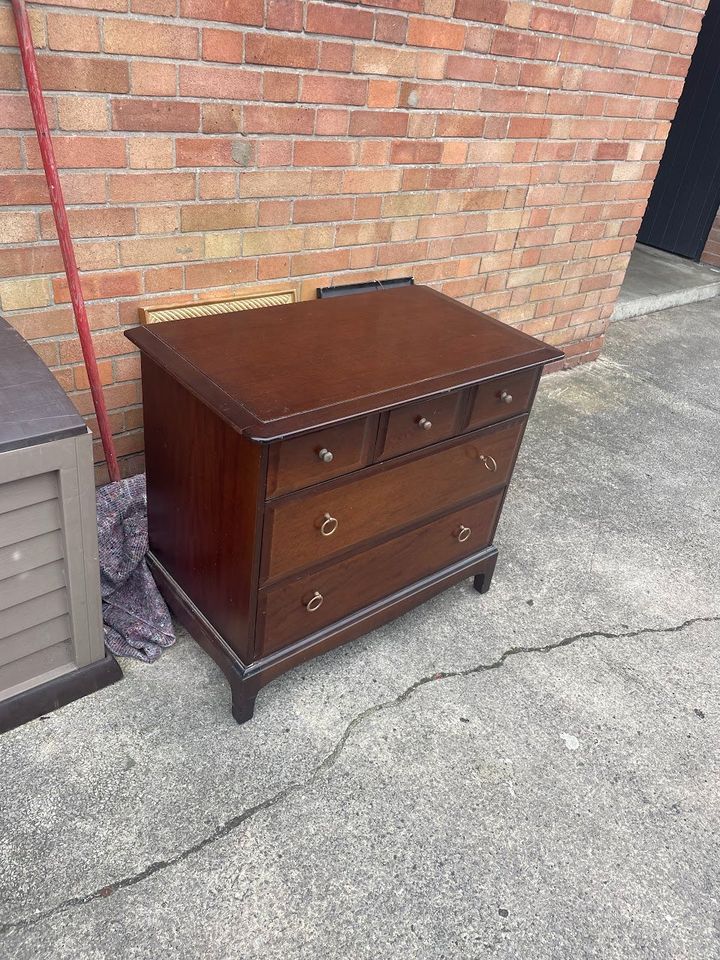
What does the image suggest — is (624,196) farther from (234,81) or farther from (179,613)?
(179,613)

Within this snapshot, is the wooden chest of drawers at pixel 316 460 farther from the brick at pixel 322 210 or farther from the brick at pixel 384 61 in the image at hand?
the brick at pixel 384 61

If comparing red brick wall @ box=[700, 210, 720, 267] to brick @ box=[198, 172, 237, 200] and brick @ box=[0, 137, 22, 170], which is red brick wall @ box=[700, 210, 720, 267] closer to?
brick @ box=[198, 172, 237, 200]

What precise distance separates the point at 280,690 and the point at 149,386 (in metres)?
0.86

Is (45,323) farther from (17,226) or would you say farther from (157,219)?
(157,219)

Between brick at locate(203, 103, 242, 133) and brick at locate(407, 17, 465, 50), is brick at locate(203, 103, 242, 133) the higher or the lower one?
the lower one

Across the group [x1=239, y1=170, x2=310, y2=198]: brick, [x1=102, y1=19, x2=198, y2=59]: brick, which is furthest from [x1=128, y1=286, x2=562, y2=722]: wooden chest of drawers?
[x1=102, y1=19, x2=198, y2=59]: brick

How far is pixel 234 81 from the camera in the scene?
5.90 feet

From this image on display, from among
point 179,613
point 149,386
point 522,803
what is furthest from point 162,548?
point 522,803

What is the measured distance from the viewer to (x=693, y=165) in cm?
547

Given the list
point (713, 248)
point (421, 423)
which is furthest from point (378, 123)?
point (713, 248)

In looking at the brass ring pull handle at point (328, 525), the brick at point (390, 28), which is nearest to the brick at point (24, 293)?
the brass ring pull handle at point (328, 525)

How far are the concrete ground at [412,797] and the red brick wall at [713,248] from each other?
436 centimetres

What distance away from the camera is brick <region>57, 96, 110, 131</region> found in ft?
5.18

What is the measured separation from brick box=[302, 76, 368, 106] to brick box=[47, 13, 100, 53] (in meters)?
0.60
